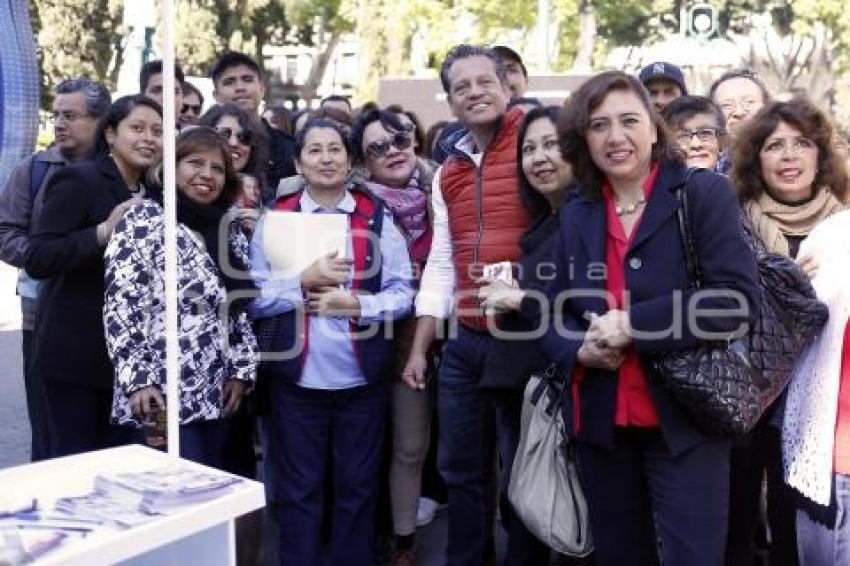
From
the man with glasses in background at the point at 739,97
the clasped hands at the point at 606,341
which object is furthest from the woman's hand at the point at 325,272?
the man with glasses in background at the point at 739,97

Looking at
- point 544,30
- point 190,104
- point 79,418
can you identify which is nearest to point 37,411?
point 79,418

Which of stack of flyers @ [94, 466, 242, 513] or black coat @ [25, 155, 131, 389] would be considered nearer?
stack of flyers @ [94, 466, 242, 513]

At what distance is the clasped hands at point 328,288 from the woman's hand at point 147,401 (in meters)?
0.64

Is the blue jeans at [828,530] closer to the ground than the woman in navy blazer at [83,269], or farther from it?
closer to the ground

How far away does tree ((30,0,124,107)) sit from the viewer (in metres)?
25.3

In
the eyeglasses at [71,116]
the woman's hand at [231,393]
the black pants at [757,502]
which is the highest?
the eyeglasses at [71,116]

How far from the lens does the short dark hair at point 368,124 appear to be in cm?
393

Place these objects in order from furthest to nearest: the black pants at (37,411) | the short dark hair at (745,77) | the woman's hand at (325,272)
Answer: the short dark hair at (745,77) → the black pants at (37,411) → the woman's hand at (325,272)

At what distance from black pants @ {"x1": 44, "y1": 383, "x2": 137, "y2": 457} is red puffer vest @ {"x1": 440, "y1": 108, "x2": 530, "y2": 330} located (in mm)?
1292

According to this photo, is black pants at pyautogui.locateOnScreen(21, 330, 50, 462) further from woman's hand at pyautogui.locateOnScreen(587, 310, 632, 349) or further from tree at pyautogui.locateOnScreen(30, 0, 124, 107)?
tree at pyautogui.locateOnScreen(30, 0, 124, 107)

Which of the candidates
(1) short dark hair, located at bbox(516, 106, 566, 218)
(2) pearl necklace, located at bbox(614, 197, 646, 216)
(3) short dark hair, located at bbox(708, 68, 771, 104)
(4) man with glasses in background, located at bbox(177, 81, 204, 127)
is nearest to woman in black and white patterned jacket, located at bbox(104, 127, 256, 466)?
(1) short dark hair, located at bbox(516, 106, 566, 218)

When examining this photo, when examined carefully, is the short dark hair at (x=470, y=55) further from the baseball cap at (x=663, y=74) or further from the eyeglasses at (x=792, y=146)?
the baseball cap at (x=663, y=74)

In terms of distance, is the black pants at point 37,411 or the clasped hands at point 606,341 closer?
the clasped hands at point 606,341

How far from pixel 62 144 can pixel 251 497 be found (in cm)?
269
